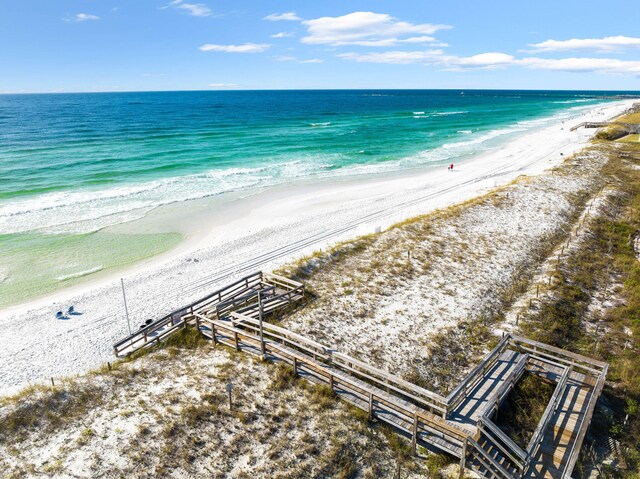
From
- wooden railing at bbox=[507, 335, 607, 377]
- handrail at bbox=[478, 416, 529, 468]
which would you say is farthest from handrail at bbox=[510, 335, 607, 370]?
handrail at bbox=[478, 416, 529, 468]

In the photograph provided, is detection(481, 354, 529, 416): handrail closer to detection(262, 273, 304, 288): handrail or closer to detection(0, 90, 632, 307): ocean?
detection(262, 273, 304, 288): handrail

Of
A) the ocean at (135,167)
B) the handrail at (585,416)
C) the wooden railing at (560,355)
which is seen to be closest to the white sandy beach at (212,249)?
the ocean at (135,167)

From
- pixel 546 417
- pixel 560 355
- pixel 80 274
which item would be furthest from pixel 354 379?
pixel 80 274

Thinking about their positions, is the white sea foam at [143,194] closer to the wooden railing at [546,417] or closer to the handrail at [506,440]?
the handrail at [506,440]

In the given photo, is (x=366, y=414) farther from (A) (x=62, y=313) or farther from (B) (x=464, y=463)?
(A) (x=62, y=313)

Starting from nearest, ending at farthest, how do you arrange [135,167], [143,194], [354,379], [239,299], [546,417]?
[546,417]
[354,379]
[239,299]
[143,194]
[135,167]

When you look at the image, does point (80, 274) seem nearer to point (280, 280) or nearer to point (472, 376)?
point (280, 280)

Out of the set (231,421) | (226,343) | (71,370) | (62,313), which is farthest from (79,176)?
(231,421)
